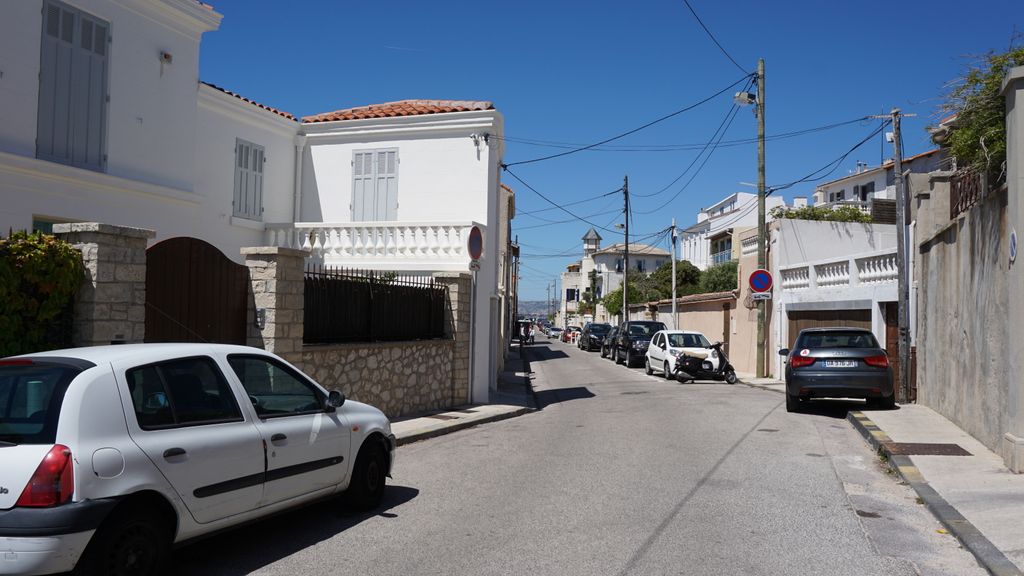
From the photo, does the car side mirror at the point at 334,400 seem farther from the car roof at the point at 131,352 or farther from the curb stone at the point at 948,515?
the curb stone at the point at 948,515

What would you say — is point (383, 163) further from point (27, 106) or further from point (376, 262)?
point (27, 106)

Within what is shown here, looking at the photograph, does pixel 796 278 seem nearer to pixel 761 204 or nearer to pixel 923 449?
pixel 761 204

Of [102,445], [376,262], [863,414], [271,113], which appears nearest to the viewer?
[102,445]

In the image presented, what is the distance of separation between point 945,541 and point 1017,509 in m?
0.94

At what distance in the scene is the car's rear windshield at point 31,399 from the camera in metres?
4.41

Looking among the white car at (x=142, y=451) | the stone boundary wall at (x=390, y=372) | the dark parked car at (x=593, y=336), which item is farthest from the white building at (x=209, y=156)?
the dark parked car at (x=593, y=336)

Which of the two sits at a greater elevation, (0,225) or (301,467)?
(0,225)

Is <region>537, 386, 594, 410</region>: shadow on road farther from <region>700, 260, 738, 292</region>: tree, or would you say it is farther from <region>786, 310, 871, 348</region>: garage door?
<region>700, 260, 738, 292</region>: tree

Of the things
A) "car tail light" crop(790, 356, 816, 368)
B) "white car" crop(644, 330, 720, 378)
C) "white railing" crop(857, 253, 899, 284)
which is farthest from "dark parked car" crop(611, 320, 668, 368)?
"car tail light" crop(790, 356, 816, 368)

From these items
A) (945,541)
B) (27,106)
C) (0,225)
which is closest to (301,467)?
(945,541)

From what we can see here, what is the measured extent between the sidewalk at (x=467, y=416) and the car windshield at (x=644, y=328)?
39.2ft

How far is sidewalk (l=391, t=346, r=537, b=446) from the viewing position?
12.0 metres

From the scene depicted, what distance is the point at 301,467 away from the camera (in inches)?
242

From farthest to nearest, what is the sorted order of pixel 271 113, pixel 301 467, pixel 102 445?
1. pixel 271 113
2. pixel 301 467
3. pixel 102 445
